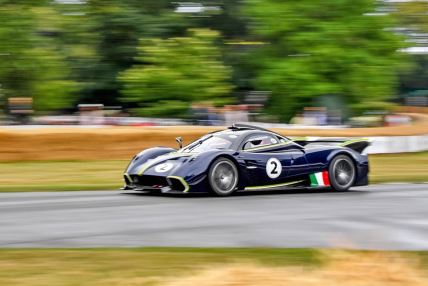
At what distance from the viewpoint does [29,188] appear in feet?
55.1

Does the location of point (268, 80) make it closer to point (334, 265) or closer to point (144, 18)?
point (144, 18)

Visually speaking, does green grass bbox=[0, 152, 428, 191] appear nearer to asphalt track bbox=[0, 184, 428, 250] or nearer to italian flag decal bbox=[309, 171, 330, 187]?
asphalt track bbox=[0, 184, 428, 250]

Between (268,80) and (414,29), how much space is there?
40.1m

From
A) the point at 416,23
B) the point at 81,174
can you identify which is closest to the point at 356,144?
the point at 81,174

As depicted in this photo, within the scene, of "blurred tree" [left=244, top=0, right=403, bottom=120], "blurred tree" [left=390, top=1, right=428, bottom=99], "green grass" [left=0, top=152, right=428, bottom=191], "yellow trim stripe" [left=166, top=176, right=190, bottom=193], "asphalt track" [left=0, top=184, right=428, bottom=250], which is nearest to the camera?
"asphalt track" [left=0, top=184, right=428, bottom=250]

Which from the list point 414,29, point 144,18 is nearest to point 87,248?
point 144,18

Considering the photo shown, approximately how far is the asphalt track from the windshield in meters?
0.96

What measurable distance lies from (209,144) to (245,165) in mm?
772

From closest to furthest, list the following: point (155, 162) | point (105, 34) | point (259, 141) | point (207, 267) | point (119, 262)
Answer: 1. point (207, 267)
2. point (119, 262)
3. point (155, 162)
4. point (259, 141)
5. point (105, 34)

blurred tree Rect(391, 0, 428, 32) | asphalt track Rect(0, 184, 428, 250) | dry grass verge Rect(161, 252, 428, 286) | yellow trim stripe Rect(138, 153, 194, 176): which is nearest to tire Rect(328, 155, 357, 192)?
asphalt track Rect(0, 184, 428, 250)

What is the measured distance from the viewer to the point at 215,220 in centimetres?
1115

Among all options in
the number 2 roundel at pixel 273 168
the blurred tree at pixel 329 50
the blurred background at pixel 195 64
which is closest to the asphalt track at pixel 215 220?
the number 2 roundel at pixel 273 168

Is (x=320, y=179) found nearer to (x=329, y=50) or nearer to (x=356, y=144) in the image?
(x=356, y=144)

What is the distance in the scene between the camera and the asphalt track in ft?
30.6
